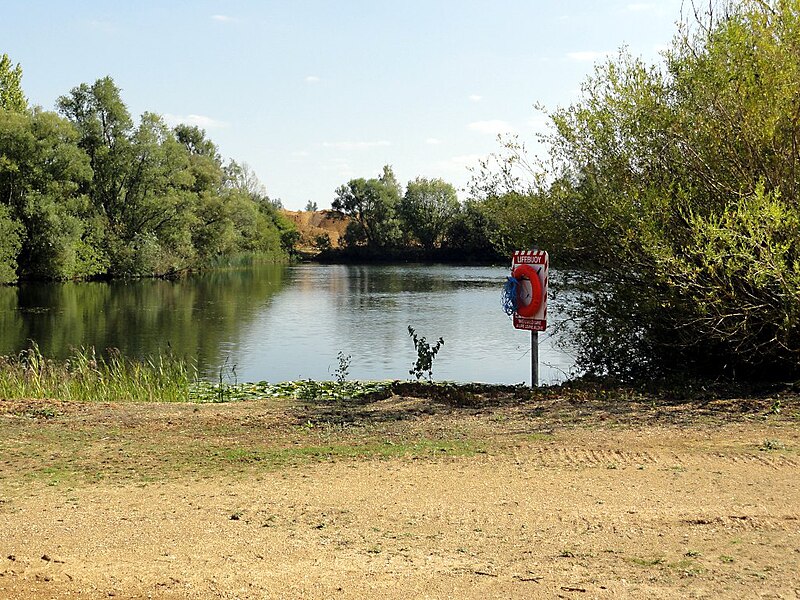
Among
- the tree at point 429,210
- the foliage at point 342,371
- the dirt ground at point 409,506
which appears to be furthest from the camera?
the tree at point 429,210

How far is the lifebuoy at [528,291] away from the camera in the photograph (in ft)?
38.3

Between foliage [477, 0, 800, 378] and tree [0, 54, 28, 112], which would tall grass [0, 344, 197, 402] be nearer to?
foliage [477, 0, 800, 378]

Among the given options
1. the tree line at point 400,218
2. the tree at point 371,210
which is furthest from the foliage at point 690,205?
the tree at point 371,210

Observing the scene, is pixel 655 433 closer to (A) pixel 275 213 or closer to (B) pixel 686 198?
(B) pixel 686 198

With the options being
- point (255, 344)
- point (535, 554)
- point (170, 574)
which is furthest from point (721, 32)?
point (255, 344)

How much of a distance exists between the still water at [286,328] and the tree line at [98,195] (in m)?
3.00

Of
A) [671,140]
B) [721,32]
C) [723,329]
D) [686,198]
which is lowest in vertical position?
[723,329]

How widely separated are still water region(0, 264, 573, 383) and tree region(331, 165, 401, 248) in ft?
140

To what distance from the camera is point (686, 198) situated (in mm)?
11000

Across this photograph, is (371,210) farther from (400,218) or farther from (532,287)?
(532,287)

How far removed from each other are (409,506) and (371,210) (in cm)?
8530

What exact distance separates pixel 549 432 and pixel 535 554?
3.88 meters

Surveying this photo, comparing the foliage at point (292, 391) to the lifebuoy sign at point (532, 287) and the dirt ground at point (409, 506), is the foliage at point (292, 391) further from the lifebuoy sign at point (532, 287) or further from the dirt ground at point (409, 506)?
the dirt ground at point (409, 506)

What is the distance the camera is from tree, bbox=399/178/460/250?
86.8 meters
